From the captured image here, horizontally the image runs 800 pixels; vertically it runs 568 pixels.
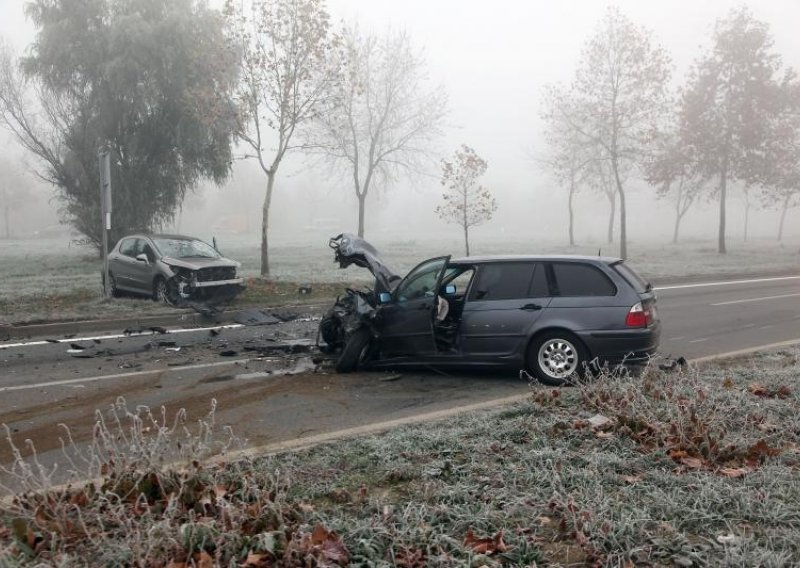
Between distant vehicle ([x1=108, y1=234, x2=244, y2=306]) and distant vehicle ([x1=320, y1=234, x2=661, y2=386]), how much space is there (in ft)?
22.7

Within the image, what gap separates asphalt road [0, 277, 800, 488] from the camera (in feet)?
20.1

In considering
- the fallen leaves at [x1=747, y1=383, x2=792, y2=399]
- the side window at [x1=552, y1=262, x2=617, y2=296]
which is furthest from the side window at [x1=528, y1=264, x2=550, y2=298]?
the fallen leaves at [x1=747, y1=383, x2=792, y2=399]

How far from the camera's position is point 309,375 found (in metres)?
8.05

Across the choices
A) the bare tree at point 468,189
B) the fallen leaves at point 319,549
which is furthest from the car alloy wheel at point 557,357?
the bare tree at point 468,189

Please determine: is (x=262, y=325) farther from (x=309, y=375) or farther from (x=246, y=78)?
(x=246, y=78)

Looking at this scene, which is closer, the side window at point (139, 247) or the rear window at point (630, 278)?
the rear window at point (630, 278)

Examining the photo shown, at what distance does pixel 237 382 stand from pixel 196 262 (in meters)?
7.46

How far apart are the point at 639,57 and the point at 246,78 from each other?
58.6 feet

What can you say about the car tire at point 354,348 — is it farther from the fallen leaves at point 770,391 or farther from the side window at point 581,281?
the fallen leaves at point 770,391

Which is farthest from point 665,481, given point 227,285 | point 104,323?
point 227,285

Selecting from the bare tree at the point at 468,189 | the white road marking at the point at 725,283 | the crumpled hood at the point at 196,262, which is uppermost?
the bare tree at the point at 468,189

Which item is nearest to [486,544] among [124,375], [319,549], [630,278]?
[319,549]

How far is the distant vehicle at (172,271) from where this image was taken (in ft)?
46.7

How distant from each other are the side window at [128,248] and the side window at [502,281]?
33.3 ft
